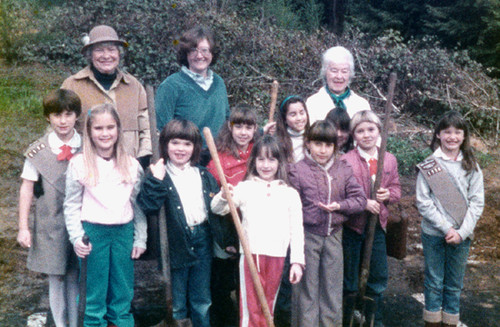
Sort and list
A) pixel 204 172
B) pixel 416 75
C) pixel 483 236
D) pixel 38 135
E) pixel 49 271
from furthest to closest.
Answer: pixel 416 75
pixel 38 135
pixel 483 236
pixel 204 172
pixel 49 271

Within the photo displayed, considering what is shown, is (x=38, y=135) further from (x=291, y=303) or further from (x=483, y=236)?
(x=483, y=236)

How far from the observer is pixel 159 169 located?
3604 millimetres

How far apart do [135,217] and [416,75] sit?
20.3 ft

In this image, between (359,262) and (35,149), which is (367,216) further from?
(35,149)

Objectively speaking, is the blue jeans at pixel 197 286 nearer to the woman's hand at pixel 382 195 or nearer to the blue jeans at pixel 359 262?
the blue jeans at pixel 359 262

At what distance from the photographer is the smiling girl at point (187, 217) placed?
377cm

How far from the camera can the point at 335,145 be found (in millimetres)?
3850

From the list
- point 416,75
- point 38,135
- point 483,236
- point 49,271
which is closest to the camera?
point 49,271

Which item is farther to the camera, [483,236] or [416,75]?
[416,75]

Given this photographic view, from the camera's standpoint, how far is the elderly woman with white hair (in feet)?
14.4

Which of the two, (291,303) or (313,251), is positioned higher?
(313,251)

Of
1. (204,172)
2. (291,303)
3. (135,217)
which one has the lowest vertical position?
(291,303)

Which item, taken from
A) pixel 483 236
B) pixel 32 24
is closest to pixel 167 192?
pixel 483 236

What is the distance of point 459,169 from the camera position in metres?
4.09
